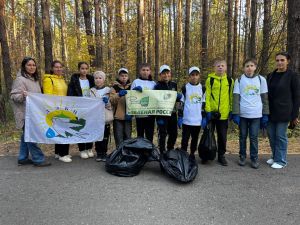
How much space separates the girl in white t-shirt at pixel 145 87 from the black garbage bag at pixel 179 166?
1.00 meters

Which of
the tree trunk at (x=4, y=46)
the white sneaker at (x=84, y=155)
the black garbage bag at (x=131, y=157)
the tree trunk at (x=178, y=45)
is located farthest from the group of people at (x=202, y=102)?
the tree trunk at (x=178, y=45)

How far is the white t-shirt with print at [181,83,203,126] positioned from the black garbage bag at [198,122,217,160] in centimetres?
23

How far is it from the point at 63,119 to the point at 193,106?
260cm

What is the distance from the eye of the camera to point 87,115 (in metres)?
6.02

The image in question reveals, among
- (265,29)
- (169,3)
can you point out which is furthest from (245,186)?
(169,3)

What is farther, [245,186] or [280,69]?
[280,69]

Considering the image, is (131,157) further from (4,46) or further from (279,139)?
(4,46)

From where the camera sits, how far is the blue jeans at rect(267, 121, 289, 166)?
218 inches

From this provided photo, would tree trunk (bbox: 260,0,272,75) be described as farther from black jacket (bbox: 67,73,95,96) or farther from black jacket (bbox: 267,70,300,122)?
black jacket (bbox: 67,73,95,96)

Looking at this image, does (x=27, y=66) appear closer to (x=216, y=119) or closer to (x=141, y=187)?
(x=141, y=187)

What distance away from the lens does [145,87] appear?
5984 millimetres

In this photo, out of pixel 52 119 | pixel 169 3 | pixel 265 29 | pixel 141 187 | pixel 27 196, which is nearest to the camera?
pixel 27 196

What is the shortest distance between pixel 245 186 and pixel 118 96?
9.38 feet

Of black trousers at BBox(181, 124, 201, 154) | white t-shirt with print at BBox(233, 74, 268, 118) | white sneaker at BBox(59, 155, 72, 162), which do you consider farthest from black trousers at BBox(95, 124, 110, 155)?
white t-shirt with print at BBox(233, 74, 268, 118)
